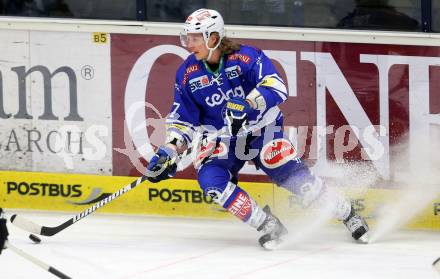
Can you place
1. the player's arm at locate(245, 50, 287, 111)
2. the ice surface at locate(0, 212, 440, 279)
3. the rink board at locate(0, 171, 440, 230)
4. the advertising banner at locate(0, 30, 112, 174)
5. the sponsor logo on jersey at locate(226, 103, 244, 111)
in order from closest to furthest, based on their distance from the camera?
the ice surface at locate(0, 212, 440, 279) < the sponsor logo on jersey at locate(226, 103, 244, 111) < the player's arm at locate(245, 50, 287, 111) < the rink board at locate(0, 171, 440, 230) < the advertising banner at locate(0, 30, 112, 174)

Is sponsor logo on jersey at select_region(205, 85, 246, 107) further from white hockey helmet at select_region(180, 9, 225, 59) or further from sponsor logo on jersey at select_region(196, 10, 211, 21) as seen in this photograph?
sponsor logo on jersey at select_region(196, 10, 211, 21)

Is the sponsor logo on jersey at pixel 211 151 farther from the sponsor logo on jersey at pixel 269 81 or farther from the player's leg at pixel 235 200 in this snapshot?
the sponsor logo on jersey at pixel 269 81

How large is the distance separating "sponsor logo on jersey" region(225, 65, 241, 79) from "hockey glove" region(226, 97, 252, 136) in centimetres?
27

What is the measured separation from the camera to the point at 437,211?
6297 millimetres

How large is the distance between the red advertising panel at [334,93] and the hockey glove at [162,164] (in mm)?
871

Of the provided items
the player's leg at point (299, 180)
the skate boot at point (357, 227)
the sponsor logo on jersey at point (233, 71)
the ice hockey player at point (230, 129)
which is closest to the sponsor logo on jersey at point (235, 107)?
the ice hockey player at point (230, 129)

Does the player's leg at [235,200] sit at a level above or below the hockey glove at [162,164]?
below

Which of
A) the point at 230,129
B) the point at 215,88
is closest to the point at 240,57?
the point at 215,88

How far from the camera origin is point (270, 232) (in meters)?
5.82

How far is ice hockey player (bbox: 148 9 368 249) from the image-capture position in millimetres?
5711

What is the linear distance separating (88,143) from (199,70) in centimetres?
121

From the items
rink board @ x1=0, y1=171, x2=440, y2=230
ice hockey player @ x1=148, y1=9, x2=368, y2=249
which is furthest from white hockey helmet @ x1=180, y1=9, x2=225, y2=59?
rink board @ x1=0, y1=171, x2=440, y2=230

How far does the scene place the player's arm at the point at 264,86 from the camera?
5578 mm

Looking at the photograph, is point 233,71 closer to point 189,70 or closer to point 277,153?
point 189,70
